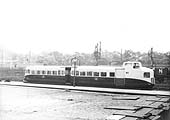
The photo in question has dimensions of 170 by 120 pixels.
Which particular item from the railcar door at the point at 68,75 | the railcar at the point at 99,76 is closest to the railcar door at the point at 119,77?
the railcar at the point at 99,76

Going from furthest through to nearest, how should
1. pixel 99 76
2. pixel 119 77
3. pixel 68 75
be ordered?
1. pixel 68 75
2. pixel 99 76
3. pixel 119 77

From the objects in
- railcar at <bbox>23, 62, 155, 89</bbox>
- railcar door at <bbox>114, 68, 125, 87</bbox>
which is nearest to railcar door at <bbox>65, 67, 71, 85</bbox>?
railcar at <bbox>23, 62, 155, 89</bbox>

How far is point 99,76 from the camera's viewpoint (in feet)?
65.3

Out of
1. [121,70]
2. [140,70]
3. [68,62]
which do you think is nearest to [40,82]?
[121,70]

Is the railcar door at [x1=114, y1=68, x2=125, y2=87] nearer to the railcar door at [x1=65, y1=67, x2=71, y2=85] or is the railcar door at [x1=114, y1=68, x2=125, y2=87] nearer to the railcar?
the railcar

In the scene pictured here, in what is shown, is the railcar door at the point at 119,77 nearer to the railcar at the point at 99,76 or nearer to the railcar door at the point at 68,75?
the railcar at the point at 99,76

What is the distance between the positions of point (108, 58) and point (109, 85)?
85.8ft

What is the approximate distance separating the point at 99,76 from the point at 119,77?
5.74 ft

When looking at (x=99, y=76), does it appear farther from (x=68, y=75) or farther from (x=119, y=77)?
(x=68, y=75)

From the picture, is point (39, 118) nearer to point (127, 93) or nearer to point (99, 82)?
point (127, 93)

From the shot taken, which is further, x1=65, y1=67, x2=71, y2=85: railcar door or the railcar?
x1=65, y1=67, x2=71, y2=85: railcar door

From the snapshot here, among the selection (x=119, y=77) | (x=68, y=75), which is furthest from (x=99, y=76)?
(x=68, y=75)

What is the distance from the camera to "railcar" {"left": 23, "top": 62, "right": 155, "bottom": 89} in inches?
722

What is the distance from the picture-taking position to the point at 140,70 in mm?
18281
